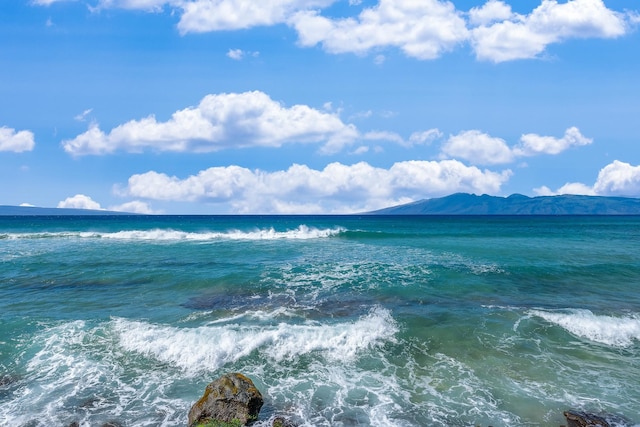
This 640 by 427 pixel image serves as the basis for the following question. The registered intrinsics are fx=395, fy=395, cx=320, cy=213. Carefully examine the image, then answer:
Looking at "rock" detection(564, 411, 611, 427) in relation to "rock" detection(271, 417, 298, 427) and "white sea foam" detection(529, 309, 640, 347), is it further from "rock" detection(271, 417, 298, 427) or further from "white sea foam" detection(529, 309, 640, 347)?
"rock" detection(271, 417, 298, 427)

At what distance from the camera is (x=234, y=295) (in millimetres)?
24969

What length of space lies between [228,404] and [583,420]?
33.2 feet

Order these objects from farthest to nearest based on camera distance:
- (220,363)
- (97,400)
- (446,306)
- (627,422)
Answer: (446,306)
(220,363)
(97,400)
(627,422)

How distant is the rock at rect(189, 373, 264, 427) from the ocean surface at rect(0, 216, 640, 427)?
0.55 m

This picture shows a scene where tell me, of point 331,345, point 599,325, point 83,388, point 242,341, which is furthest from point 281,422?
point 599,325

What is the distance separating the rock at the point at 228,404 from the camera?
11.1m

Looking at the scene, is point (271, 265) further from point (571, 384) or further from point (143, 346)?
point (571, 384)

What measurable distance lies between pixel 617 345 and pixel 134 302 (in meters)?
24.7

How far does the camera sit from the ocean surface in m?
12.3

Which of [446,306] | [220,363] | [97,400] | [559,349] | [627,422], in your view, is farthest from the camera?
[446,306]

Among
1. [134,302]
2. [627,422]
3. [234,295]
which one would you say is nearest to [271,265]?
[234,295]

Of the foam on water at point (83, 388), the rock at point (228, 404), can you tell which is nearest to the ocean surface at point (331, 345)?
the foam on water at point (83, 388)

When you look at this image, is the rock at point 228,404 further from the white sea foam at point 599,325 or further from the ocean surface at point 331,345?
the white sea foam at point 599,325

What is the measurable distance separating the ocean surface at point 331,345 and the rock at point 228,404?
21.8 inches
